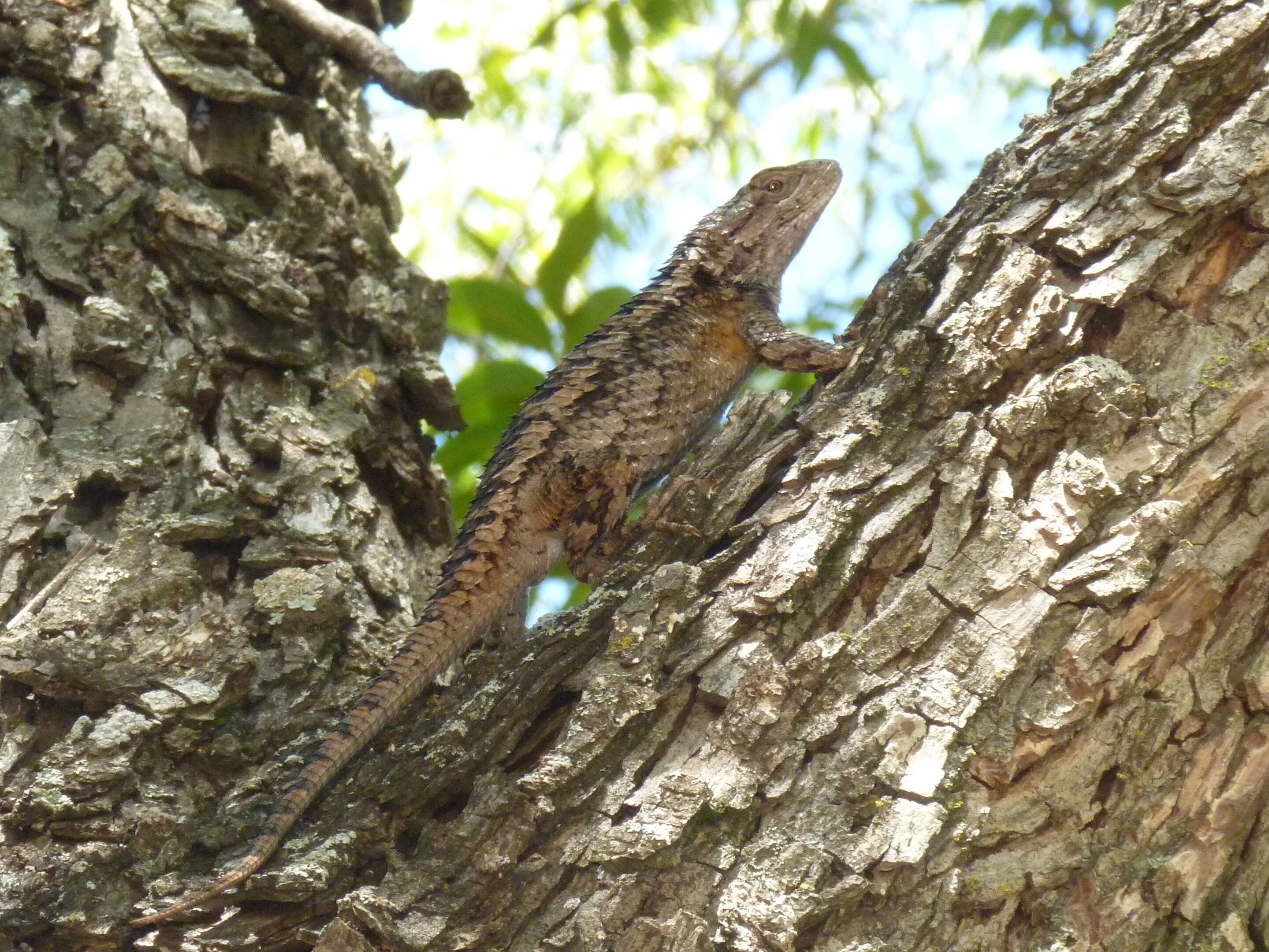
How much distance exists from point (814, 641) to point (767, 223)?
2868 mm

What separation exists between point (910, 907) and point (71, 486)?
208cm

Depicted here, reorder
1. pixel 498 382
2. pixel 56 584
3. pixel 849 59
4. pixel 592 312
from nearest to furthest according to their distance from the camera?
1. pixel 56 584
2. pixel 498 382
3. pixel 592 312
4. pixel 849 59

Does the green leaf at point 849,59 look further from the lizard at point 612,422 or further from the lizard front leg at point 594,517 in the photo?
the lizard front leg at point 594,517

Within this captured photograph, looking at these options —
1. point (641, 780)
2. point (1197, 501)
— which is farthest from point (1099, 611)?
point (641, 780)

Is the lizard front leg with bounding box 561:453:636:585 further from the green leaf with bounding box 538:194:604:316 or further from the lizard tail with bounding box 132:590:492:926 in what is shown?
the green leaf with bounding box 538:194:604:316

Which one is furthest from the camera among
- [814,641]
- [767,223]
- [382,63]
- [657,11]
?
[657,11]

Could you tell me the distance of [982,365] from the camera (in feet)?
7.71

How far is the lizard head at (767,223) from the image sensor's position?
14.8 feet

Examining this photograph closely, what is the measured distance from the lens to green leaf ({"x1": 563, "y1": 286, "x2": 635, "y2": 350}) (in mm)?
4203

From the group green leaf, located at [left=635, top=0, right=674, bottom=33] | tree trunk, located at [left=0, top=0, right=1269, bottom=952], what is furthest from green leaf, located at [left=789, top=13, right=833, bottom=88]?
tree trunk, located at [left=0, top=0, right=1269, bottom=952]

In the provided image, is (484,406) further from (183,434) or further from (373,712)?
(373,712)

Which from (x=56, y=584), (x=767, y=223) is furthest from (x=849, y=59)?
(x=56, y=584)

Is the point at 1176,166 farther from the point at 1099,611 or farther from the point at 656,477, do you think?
the point at 656,477

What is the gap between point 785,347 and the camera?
3738 mm
